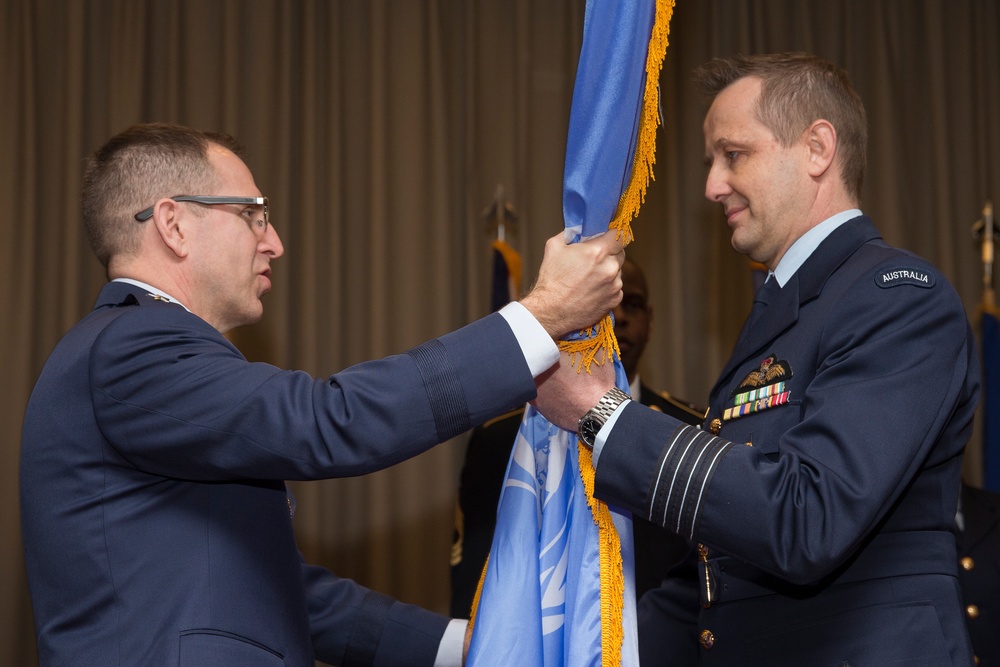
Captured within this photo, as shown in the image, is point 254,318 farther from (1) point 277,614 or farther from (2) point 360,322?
(2) point 360,322

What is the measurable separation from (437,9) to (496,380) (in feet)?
10.4

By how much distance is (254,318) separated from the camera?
2.06 m

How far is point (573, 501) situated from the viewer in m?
1.86

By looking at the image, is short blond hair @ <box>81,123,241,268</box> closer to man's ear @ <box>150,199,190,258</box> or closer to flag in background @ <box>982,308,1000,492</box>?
man's ear @ <box>150,199,190,258</box>

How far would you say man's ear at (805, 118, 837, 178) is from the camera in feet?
6.59

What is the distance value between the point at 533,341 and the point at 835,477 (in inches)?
19.2

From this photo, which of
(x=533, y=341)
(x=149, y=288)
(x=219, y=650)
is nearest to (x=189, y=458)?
(x=219, y=650)

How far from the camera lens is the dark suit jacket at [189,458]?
1.54 metres

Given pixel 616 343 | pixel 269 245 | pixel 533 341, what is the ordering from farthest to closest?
pixel 269 245 → pixel 616 343 → pixel 533 341

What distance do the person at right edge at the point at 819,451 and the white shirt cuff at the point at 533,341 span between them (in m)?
0.13

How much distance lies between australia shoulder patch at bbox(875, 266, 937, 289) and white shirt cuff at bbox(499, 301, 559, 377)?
1.76 ft

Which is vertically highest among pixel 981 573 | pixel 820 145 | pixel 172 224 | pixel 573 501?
pixel 820 145

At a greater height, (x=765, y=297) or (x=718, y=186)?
(x=718, y=186)

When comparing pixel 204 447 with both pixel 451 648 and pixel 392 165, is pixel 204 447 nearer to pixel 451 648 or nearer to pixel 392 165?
pixel 451 648
